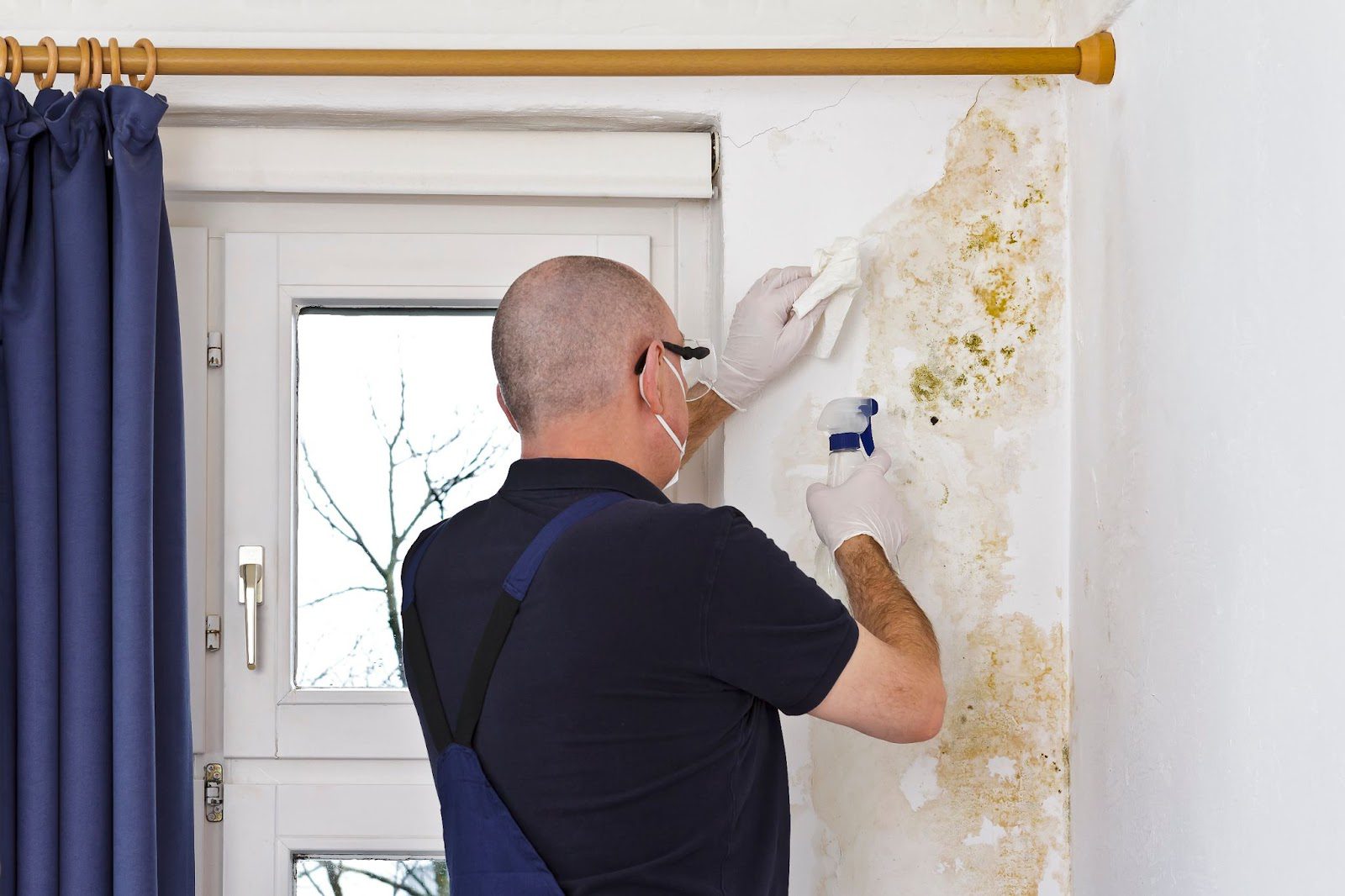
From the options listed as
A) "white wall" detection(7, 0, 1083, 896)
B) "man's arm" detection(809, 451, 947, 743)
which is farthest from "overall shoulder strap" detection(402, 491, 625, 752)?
"white wall" detection(7, 0, 1083, 896)

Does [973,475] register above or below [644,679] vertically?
above

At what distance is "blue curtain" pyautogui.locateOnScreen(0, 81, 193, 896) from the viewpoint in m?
1.42

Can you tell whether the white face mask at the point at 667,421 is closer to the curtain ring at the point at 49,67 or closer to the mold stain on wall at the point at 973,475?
the mold stain on wall at the point at 973,475

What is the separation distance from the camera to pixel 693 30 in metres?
1.62

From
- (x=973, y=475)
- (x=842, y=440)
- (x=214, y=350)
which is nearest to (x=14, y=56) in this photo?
(x=214, y=350)

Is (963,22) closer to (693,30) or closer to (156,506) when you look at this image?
(693,30)

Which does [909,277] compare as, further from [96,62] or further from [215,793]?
[215,793]

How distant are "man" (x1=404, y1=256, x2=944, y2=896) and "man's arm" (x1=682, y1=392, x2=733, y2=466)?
32cm

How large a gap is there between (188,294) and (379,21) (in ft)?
1.69

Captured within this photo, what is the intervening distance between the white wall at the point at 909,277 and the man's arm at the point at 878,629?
0.60 ft

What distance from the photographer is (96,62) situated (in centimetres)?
144

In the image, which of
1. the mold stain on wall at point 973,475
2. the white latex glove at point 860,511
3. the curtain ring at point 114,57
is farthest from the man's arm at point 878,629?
the curtain ring at point 114,57

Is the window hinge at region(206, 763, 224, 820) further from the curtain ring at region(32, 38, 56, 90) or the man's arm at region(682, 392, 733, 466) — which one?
the curtain ring at region(32, 38, 56, 90)

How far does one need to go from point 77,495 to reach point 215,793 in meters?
0.53
